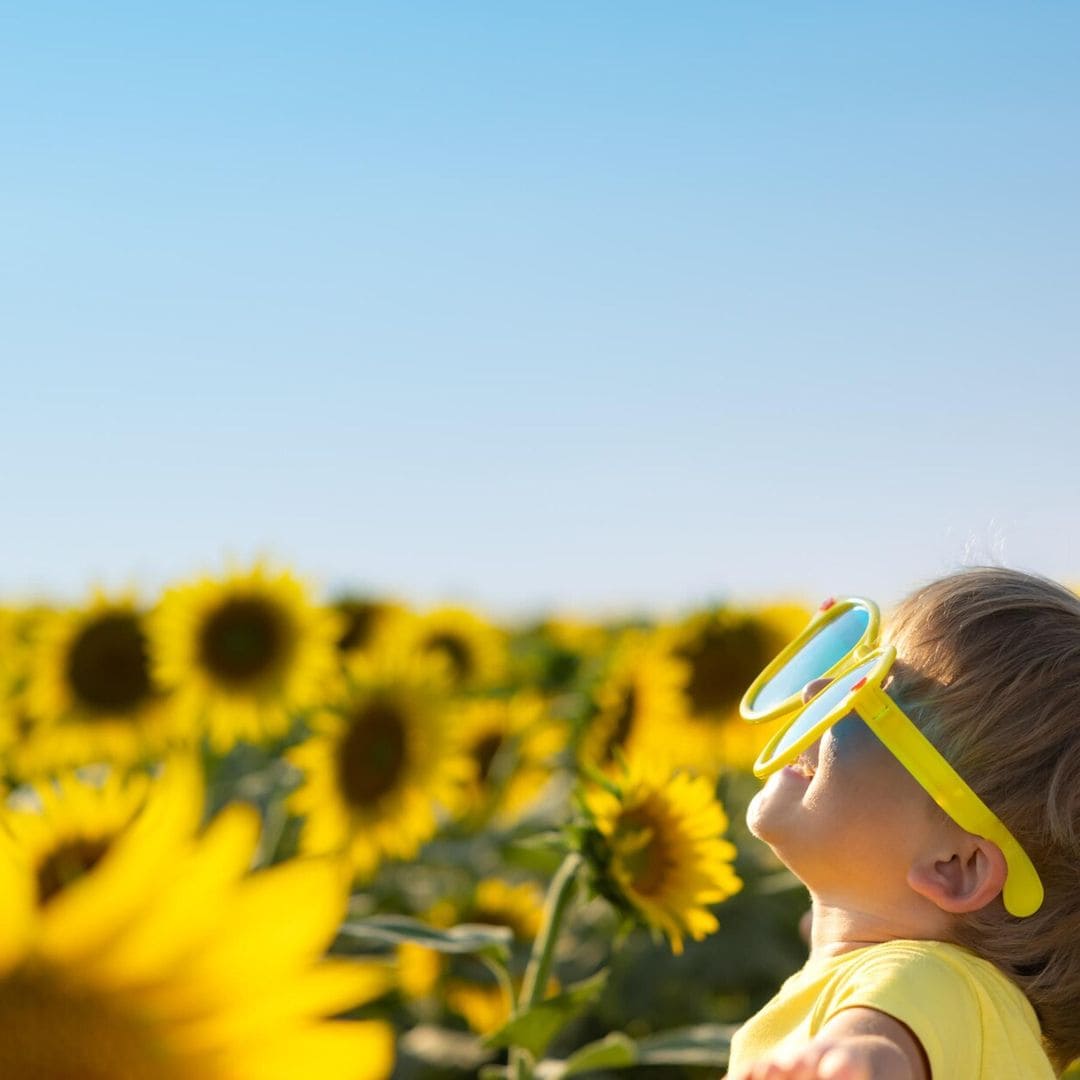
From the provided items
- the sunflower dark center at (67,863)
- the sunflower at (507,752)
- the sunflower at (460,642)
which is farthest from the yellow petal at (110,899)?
the sunflower at (460,642)

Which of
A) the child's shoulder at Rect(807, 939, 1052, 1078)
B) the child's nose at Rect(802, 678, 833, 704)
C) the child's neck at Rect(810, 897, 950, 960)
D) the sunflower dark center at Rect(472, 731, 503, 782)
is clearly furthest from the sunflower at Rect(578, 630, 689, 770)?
the child's shoulder at Rect(807, 939, 1052, 1078)

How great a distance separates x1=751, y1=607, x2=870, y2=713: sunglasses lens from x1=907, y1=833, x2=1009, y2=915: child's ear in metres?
0.33

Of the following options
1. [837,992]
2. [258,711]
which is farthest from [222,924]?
[258,711]

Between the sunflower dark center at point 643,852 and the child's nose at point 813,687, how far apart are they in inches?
21.3

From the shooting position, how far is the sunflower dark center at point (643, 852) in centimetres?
236

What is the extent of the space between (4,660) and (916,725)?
5.39 meters

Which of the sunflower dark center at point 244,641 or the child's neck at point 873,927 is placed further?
the sunflower dark center at point 244,641

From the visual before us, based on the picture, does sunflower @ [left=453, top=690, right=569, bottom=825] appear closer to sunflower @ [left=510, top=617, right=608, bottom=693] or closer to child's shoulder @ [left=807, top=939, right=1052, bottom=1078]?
sunflower @ [left=510, top=617, right=608, bottom=693]

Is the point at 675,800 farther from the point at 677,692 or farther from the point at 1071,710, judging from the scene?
the point at 677,692

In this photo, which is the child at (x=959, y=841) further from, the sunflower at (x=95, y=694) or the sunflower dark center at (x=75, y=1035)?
the sunflower at (x=95, y=694)

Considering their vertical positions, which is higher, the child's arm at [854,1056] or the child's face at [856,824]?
the child's face at [856,824]

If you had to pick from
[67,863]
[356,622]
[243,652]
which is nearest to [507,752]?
[243,652]

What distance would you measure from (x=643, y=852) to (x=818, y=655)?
0.53 metres

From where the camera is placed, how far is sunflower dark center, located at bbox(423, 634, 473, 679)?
20.0 ft
